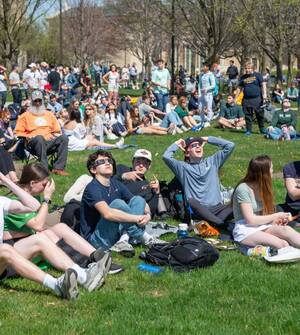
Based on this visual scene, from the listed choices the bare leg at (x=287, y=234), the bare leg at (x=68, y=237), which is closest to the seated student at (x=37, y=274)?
the bare leg at (x=68, y=237)

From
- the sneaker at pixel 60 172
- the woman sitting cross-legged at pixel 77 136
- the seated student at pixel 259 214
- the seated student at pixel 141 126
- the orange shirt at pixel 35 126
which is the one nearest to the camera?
the seated student at pixel 259 214

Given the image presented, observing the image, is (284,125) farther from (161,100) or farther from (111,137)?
(161,100)

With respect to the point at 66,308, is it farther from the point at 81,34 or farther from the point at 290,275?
the point at 81,34

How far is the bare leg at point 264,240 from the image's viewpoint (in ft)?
21.6

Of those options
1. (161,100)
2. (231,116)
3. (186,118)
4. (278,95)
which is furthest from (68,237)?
(278,95)

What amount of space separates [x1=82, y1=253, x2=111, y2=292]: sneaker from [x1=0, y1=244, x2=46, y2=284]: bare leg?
43 cm

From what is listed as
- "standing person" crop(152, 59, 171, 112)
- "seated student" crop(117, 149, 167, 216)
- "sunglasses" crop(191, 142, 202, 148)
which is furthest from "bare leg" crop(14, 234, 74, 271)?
"standing person" crop(152, 59, 171, 112)

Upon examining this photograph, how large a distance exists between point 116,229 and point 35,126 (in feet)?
Answer: 18.7

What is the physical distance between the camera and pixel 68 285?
5.24 meters

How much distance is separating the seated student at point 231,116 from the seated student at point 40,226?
12.7 metres

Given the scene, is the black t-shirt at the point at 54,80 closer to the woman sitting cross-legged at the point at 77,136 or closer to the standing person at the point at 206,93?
the standing person at the point at 206,93

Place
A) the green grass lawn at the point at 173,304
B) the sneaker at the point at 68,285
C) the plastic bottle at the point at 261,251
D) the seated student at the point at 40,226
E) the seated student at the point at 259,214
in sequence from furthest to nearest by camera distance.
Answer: the seated student at the point at 259,214 → the plastic bottle at the point at 261,251 → the seated student at the point at 40,226 → the sneaker at the point at 68,285 → the green grass lawn at the point at 173,304

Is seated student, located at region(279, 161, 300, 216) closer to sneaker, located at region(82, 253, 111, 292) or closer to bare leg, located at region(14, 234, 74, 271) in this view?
sneaker, located at region(82, 253, 111, 292)

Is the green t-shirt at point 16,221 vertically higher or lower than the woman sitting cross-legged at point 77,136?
higher
